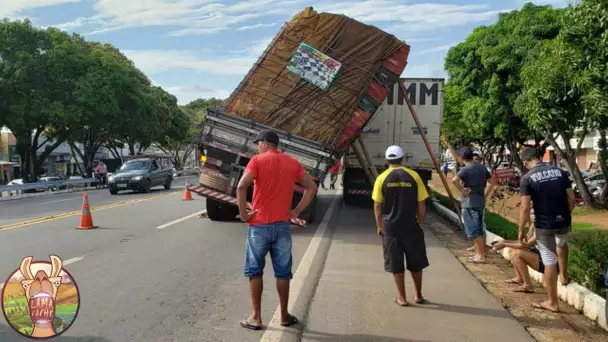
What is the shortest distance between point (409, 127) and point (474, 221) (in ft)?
25.7

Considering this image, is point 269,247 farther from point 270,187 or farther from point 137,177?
point 137,177

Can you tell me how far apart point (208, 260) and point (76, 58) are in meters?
25.8

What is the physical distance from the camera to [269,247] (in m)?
5.01

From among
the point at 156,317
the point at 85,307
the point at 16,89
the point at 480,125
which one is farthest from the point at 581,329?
the point at 16,89

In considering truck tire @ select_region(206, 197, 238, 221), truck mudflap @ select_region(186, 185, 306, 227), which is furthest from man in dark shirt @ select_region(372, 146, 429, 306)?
truck tire @ select_region(206, 197, 238, 221)

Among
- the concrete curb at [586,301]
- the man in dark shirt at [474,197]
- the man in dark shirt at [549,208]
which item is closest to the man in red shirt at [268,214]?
the man in dark shirt at [549,208]

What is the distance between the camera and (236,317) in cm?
547

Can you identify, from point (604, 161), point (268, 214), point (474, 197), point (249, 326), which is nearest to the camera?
point (268, 214)

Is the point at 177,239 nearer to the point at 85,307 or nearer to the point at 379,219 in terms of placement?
the point at 85,307

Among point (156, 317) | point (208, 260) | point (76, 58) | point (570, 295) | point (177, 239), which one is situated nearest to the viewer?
point (156, 317)

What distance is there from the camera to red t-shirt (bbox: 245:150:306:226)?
4957 mm

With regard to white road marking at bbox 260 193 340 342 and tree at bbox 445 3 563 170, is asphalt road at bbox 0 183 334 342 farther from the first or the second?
tree at bbox 445 3 563 170

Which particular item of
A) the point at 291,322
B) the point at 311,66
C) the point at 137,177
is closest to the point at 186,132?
the point at 137,177

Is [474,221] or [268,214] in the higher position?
[268,214]
